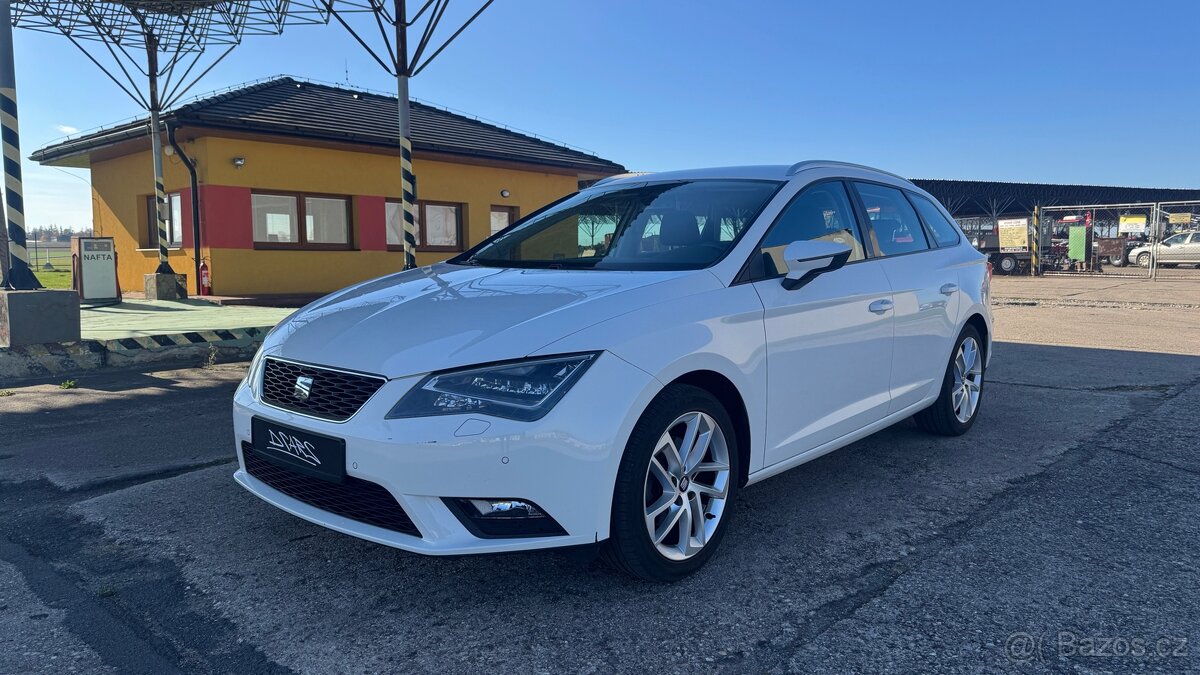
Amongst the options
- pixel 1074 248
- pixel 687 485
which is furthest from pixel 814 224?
pixel 1074 248

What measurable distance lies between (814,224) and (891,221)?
91 centimetres

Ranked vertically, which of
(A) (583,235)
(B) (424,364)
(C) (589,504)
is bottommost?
(C) (589,504)

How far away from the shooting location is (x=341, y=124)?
16.8 m

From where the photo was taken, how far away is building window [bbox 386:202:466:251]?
18.1 meters

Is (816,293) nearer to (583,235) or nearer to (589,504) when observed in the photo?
(583,235)

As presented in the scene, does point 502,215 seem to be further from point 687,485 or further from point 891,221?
point 687,485

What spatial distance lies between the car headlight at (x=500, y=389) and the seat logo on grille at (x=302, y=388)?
0.45 m

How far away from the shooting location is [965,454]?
15.4 ft

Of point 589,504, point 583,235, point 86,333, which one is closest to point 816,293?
point 583,235

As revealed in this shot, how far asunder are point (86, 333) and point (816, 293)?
914cm

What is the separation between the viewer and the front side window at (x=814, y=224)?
348 cm

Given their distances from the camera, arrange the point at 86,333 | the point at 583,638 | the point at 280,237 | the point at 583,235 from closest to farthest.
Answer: the point at 583,638 < the point at 583,235 < the point at 86,333 < the point at 280,237

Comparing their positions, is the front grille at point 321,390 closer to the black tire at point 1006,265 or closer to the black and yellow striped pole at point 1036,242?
the black and yellow striped pole at point 1036,242

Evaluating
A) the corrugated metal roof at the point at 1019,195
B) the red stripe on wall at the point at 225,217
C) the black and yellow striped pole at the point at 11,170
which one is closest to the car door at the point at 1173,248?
the corrugated metal roof at the point at 1019,195
